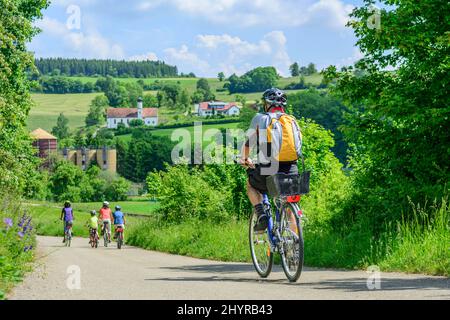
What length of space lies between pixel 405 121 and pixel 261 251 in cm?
604

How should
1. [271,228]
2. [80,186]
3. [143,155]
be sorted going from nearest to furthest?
[271,228] < [80,186] < [143,155]

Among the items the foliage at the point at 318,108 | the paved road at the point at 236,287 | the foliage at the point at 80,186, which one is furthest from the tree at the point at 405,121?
the foliage at the point at 80,186

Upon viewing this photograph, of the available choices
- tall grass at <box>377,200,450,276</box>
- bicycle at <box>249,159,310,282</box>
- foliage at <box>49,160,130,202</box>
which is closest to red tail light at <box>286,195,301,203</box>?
bicycle at <box>249,159,310,282</box>

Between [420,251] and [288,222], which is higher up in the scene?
[288,222]

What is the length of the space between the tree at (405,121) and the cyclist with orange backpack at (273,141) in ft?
16.1

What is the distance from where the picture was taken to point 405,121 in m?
13.6

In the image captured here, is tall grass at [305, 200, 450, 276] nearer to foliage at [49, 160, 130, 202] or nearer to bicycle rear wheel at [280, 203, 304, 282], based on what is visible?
bicycle rear wheel at [280, 203, 304, 282]

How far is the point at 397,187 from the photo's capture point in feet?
42.2

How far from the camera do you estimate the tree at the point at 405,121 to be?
12.9m

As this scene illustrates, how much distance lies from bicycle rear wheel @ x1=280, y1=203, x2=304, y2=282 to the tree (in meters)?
4.85

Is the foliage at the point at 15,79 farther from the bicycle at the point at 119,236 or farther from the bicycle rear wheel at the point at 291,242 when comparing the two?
the bicycle rear wheel at the point at 291,242

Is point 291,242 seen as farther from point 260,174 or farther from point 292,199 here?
point 260,174

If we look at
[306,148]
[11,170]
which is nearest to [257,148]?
[306,148]

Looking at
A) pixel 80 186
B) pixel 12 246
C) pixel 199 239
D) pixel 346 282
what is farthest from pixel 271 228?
pixel 80 186
